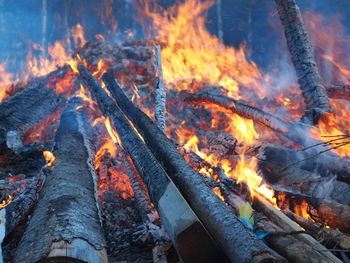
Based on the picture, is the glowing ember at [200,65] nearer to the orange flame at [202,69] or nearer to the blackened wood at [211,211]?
the orange flame at [202,69]

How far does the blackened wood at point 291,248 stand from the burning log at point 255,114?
Answer: 2382 mm

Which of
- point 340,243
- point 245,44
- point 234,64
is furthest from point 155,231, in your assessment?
point 245,44

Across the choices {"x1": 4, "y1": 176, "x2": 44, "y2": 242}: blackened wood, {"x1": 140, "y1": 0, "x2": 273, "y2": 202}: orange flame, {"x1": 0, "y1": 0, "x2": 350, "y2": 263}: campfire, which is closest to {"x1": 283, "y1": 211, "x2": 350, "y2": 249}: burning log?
{"x1": 0, "y1": 0, "x2": 350, "y2": 263}: campfire

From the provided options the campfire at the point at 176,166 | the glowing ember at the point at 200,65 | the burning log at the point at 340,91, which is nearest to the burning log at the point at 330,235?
the campfire at the point at 176,166

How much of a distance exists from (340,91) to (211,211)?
228 inches

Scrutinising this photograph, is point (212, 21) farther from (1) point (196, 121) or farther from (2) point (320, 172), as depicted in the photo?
(2) point (320, 172)

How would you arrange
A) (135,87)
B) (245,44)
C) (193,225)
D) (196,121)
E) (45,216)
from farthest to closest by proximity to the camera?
(245,44) → (135,87) → (196,121) → (45,216) → (193,225)

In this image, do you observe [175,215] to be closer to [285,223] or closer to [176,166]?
[176,166]

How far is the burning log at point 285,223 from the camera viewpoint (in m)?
1.91

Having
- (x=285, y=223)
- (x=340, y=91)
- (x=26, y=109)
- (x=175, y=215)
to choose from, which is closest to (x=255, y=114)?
(x=285, y=223)

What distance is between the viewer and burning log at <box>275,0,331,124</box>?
563 centimetres

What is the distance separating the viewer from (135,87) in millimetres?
7551

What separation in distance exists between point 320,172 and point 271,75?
8.75 m

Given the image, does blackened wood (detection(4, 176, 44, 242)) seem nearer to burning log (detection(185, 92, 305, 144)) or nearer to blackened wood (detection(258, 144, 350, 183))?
blackened wood (detection(258, 144, 350, 183))
